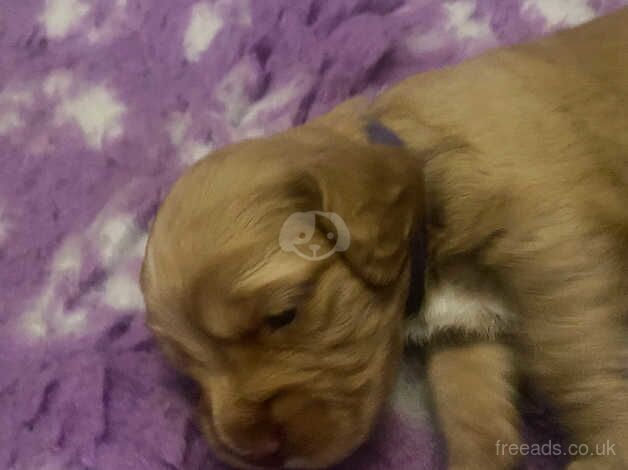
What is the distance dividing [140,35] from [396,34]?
69 centimetres

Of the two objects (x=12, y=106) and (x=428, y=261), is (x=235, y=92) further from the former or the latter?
(x=428, y=261)

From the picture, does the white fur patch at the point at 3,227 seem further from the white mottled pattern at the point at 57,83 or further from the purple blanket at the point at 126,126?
the white mottled pattern at the point at 57,83

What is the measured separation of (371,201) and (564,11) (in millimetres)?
1130

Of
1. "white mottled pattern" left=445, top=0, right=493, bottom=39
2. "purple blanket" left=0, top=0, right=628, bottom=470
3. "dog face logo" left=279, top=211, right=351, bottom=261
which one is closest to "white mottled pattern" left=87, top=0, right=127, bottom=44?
"purple blanket" left=0, top=0, right=628, bottom=470

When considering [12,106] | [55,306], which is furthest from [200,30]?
[55,306]

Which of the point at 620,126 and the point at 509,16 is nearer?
the point at 620,126

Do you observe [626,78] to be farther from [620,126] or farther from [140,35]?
[140,35]

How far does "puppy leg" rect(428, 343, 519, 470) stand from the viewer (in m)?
1.70

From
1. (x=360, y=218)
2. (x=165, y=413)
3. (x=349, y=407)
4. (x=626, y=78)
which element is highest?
(x=360, y=218)

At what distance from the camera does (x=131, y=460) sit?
172 centimetres

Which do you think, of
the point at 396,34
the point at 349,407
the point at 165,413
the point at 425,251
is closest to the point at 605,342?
the point at 425,251

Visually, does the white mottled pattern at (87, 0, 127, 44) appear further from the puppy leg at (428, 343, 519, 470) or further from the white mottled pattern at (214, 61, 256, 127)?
the puppy leg at (428, 343, 519, 470)

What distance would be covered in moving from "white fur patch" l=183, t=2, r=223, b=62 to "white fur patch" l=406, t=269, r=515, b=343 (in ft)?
3.29

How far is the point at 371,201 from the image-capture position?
140 centimetres
